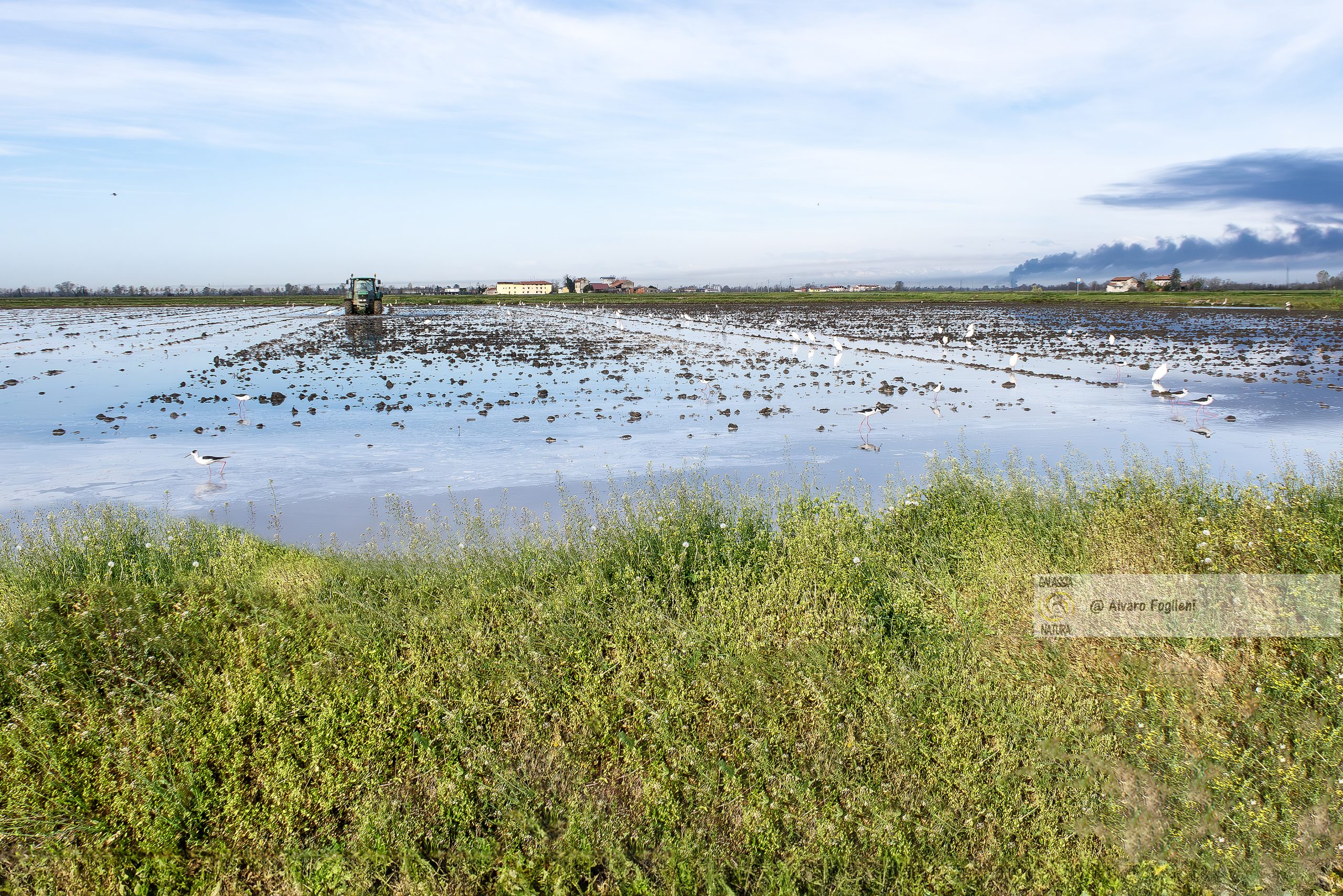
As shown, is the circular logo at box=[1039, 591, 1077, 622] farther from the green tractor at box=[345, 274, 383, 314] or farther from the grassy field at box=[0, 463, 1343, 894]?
the green tractor at box=[345, 274, 383, 314]

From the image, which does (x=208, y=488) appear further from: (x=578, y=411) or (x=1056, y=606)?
(x=1056, y=606)

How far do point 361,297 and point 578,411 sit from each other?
45.8m

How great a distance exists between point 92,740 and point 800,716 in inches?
172

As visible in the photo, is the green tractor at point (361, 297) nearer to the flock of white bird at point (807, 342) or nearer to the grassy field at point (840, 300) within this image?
the flock of white bird at point (807, 342)

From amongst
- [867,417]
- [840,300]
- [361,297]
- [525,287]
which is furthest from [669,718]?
[525,287]

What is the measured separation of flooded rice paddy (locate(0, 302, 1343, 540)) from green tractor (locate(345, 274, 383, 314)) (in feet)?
65.2

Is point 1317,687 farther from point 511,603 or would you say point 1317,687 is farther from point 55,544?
point 55,544

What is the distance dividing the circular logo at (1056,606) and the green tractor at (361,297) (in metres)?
55.0

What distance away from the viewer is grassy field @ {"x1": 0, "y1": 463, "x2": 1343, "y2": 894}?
3.96 meters

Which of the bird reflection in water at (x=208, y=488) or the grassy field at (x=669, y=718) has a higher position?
the bird reflection in water at (x=208, y=488)

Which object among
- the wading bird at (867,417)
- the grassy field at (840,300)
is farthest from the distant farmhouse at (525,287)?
the wading bird at (867,417)

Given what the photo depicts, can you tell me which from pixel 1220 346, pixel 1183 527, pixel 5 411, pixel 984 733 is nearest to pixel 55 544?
pixel 984 733

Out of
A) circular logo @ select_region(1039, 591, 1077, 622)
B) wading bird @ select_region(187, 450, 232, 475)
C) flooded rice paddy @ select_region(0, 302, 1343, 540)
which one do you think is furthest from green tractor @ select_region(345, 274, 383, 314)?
circular logo @ select_region(1039, 591, 1077, 622)

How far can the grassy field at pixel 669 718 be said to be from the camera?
3.96 meters
